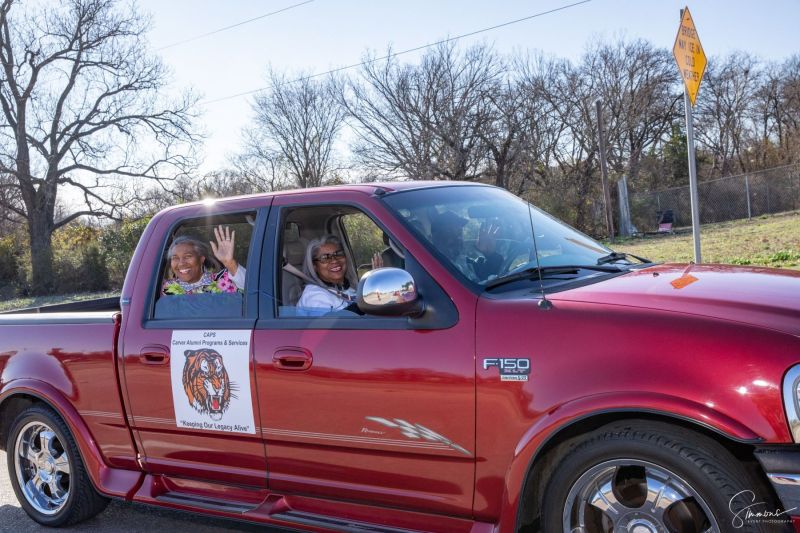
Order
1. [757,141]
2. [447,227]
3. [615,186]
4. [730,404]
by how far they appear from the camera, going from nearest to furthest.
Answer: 1. [730,404]
2. [447,227]
3. [615,186]
4. [757,141]

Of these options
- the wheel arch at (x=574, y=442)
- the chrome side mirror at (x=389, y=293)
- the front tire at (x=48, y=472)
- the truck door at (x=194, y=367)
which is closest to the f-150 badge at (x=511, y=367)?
the wheel arch at (x=574, y=442)

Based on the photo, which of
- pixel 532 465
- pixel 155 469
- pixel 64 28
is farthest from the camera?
pixel 64 28

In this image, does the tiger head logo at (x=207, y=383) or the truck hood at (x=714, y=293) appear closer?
the truck hood at (x=714, y=293)

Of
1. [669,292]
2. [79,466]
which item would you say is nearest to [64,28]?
[79,466]

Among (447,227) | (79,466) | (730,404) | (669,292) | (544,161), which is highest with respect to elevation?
(544,161)

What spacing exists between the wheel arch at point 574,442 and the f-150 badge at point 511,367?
0.26 meters

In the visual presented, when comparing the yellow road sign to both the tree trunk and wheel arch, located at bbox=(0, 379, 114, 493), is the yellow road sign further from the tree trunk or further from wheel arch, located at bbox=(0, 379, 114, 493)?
the tree trunk

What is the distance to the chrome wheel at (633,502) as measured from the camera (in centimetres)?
269

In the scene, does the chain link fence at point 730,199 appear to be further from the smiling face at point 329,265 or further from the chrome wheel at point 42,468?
the chrome wheel at point 42,468

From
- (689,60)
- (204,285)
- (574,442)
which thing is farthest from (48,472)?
(689,60)

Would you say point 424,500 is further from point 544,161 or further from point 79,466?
point 544,161

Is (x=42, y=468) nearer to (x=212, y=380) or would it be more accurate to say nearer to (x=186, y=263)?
(x=186, y=263)

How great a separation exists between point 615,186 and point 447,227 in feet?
115

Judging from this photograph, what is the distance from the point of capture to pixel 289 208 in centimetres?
399
